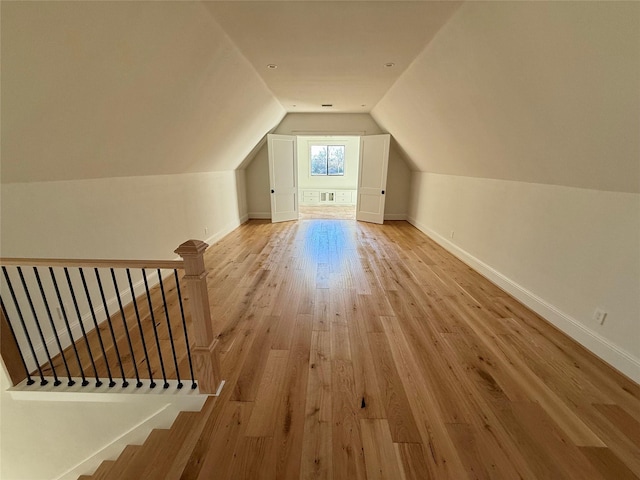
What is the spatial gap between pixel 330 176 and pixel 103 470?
9.07m

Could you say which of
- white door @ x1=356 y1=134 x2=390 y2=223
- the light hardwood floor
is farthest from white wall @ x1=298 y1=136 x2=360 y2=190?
the light hardwood floor

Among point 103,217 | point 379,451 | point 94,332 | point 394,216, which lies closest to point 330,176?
point 394,216

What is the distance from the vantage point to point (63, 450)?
200 cm

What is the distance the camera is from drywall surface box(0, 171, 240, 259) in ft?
6.03

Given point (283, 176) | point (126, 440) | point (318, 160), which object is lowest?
point (126, 440)

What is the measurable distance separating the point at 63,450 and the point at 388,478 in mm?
2406

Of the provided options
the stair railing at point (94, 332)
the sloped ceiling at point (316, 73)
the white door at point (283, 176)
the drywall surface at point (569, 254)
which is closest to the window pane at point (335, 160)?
the white door at point (283, 176)

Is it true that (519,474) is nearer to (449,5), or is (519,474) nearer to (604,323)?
(604,323)

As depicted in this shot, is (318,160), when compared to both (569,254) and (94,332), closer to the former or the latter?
(569,254)

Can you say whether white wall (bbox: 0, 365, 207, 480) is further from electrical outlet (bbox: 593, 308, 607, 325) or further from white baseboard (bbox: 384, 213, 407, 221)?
white baseboard (bbox: 384, 213, 407, 221)

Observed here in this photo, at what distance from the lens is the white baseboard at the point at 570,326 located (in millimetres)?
1850

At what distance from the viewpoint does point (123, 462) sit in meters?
1.58

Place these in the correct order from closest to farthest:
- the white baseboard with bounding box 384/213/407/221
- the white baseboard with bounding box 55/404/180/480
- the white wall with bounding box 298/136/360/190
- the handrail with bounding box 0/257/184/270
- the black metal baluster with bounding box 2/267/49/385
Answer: the handrail with bounding box 0/257/184/270
the black metal baluster with bounding box 2/267/49/385
the white baseboard with bounding box 55/404/180/480
the white baseboard with bounding box 384/213/407/221
the white wall with bounding box 298/136/360/190

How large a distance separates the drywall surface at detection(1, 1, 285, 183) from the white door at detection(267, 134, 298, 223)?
9.48 ft
